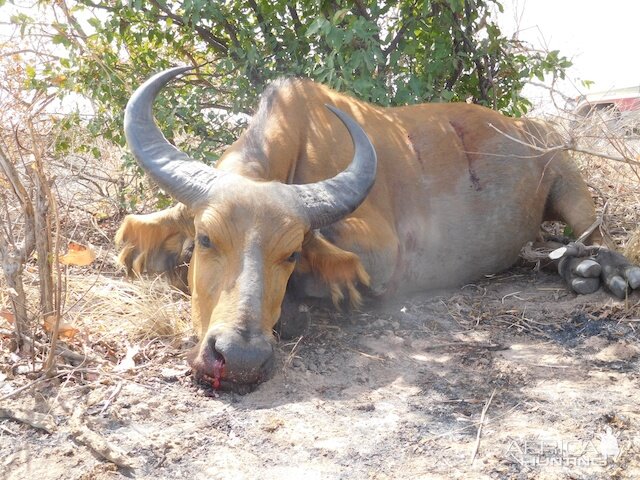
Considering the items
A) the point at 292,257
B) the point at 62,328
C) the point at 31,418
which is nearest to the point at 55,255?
the point at 62,328

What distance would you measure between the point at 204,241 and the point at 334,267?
3.08ft

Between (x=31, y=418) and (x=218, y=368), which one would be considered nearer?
(x=31, y=418)

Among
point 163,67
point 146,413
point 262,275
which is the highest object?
point 163,67

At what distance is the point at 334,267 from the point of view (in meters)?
4.32

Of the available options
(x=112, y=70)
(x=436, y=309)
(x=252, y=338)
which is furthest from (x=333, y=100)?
(x=252, y=338)

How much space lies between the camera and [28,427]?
288 cm

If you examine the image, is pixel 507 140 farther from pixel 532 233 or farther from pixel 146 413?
pixel 146 413

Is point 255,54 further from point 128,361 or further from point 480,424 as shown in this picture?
point 480,424

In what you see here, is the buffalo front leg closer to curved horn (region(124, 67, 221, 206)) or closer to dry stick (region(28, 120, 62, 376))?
curved horn (region(124, 67, 221, 206))

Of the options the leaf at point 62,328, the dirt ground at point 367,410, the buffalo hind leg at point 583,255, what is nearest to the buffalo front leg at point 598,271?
the buffalo hind leg at point 583,255

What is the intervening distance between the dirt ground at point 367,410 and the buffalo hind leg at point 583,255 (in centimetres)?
29

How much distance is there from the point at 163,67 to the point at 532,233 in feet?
12.0

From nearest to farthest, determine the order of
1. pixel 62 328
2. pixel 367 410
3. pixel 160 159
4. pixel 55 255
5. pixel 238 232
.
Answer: pixel 367 410 < pixel 55 255 < pixel 62 328 < pixel 238 232 < pixel 160 159

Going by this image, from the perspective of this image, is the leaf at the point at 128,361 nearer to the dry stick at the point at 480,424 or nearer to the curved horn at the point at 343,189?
the curved horn at the point at 343,189
